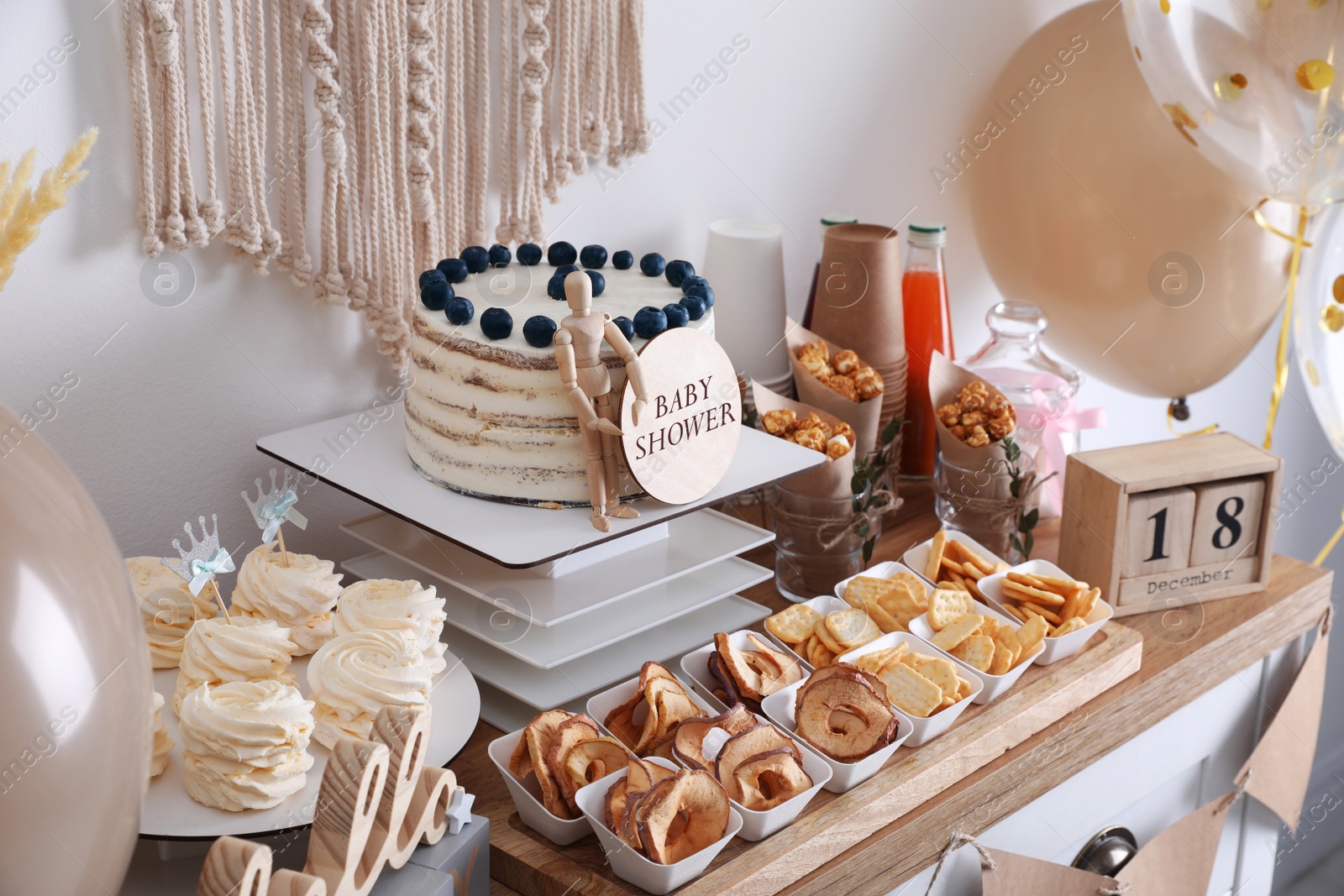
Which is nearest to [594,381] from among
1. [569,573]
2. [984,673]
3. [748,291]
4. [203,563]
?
[569,573]

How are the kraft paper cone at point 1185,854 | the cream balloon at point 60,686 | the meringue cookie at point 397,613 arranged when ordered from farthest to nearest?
the kraft paper cone at point 1185,854 < the meringue cookie at point 397,613 < the cream balloon at point 60,686

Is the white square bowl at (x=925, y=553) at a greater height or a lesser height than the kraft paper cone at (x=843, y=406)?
lesser

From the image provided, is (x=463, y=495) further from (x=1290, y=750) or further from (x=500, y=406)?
(x=1290, y=750)

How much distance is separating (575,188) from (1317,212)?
2.80ft

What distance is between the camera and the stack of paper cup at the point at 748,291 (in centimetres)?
127

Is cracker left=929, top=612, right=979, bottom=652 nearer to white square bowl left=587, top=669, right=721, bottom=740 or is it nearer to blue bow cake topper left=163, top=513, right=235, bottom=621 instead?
white square bowl left=587, top=669, right=721, bottom=740

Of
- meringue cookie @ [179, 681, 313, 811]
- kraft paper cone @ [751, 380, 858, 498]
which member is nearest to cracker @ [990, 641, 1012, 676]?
kraft paper cone @ [751, 380, 858, 498]

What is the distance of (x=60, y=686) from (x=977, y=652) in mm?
686

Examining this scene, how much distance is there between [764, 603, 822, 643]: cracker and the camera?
0.95 m

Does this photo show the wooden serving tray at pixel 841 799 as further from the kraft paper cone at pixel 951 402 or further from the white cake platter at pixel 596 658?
the kraft paper cone at pixel 951 402

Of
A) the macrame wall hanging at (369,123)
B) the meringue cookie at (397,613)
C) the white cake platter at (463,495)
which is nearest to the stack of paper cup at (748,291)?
the macrame wall hanging at (369,123)

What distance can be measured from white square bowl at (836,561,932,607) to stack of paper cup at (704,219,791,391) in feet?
1.06

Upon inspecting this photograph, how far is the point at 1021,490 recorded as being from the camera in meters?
1.17

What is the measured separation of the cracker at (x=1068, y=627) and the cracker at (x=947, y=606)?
7 cm
